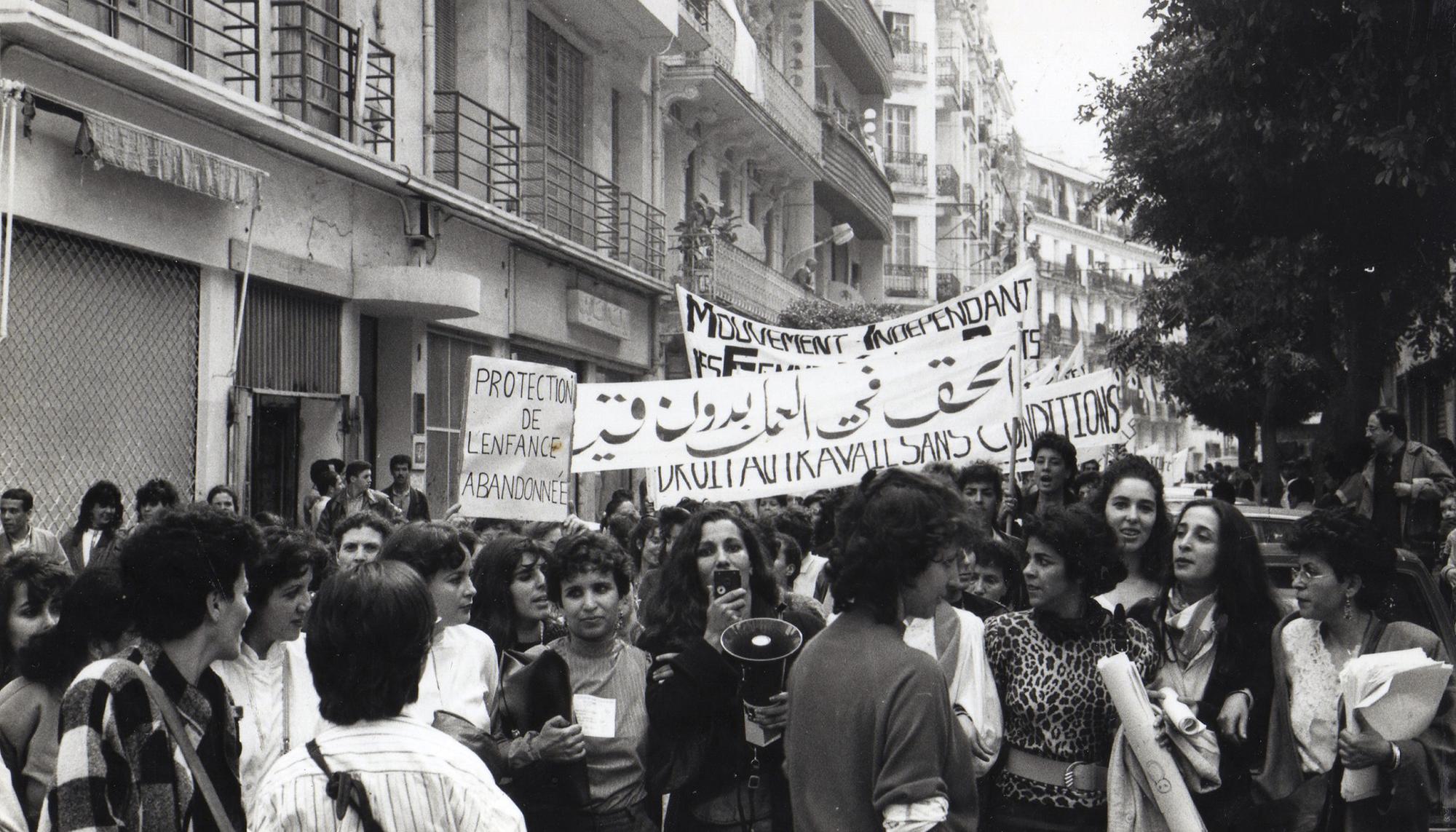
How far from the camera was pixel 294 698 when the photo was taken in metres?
4.25

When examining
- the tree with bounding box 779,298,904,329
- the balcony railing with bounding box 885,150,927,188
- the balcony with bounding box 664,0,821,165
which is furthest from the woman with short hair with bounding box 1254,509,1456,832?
the balcony railing with bounding box 885,150,927,188

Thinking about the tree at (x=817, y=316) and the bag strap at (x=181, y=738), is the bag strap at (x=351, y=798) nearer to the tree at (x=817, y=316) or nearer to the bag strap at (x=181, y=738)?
the bag strap at (x=181, y=738)

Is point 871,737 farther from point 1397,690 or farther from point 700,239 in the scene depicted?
point 700,239

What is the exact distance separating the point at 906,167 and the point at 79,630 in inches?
1984

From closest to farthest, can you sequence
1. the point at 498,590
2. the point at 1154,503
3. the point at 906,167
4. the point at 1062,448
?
the point at 498,590 → the point at 1154,503 → the point at 1062,448 → the point at 906,167

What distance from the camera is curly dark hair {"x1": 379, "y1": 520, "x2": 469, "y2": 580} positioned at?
479cm

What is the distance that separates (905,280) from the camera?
5269 centimetres

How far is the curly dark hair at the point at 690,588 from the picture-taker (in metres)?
4.91

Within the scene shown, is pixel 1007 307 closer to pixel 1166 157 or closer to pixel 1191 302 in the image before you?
pixel 1166 157

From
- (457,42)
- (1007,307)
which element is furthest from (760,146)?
(1007,307)

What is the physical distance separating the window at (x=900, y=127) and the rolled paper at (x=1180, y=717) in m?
49.3

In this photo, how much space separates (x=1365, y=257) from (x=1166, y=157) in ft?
9.06

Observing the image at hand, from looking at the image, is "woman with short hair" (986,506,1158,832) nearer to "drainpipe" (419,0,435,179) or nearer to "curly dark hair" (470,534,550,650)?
"curly dark hair" (470,534,550,650)

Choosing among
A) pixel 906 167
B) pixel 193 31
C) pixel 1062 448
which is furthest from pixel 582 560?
pixel 906 167
